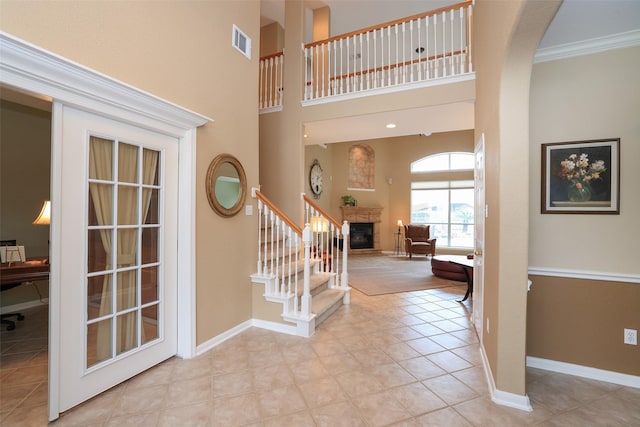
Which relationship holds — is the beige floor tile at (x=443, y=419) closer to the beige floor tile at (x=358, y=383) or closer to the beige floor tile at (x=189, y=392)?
the beige floor tile at (x=358, y=383)

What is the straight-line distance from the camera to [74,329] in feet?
6.15

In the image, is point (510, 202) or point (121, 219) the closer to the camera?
point (510, 202)

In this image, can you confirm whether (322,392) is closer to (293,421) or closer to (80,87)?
(293,421)

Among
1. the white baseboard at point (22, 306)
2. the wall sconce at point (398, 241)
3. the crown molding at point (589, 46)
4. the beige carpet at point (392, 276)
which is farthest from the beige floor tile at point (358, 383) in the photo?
the wall sconce at point (398, 241)

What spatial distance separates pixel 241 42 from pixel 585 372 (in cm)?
457

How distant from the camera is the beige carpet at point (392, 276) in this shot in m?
5.26

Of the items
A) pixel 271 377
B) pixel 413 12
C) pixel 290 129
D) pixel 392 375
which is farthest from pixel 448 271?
pixel 413 12

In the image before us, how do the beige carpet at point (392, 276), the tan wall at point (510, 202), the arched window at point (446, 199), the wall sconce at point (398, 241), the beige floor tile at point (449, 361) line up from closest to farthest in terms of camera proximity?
the tan wall at point (510, 202), the beige floor tile at point (449, 361), the beige carpet at point (392, 276), the arched window at point (446, 199), the wall sconce at point (398, 241)

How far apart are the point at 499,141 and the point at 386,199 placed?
322 inches

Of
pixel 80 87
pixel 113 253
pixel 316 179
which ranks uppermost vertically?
pixel 316 179

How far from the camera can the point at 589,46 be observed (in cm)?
234

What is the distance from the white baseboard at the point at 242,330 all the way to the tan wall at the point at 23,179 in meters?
2.94

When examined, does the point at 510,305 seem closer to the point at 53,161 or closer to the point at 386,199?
the point at 53,161

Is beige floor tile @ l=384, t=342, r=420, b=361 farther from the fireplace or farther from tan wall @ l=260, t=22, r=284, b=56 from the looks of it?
the fireplace
